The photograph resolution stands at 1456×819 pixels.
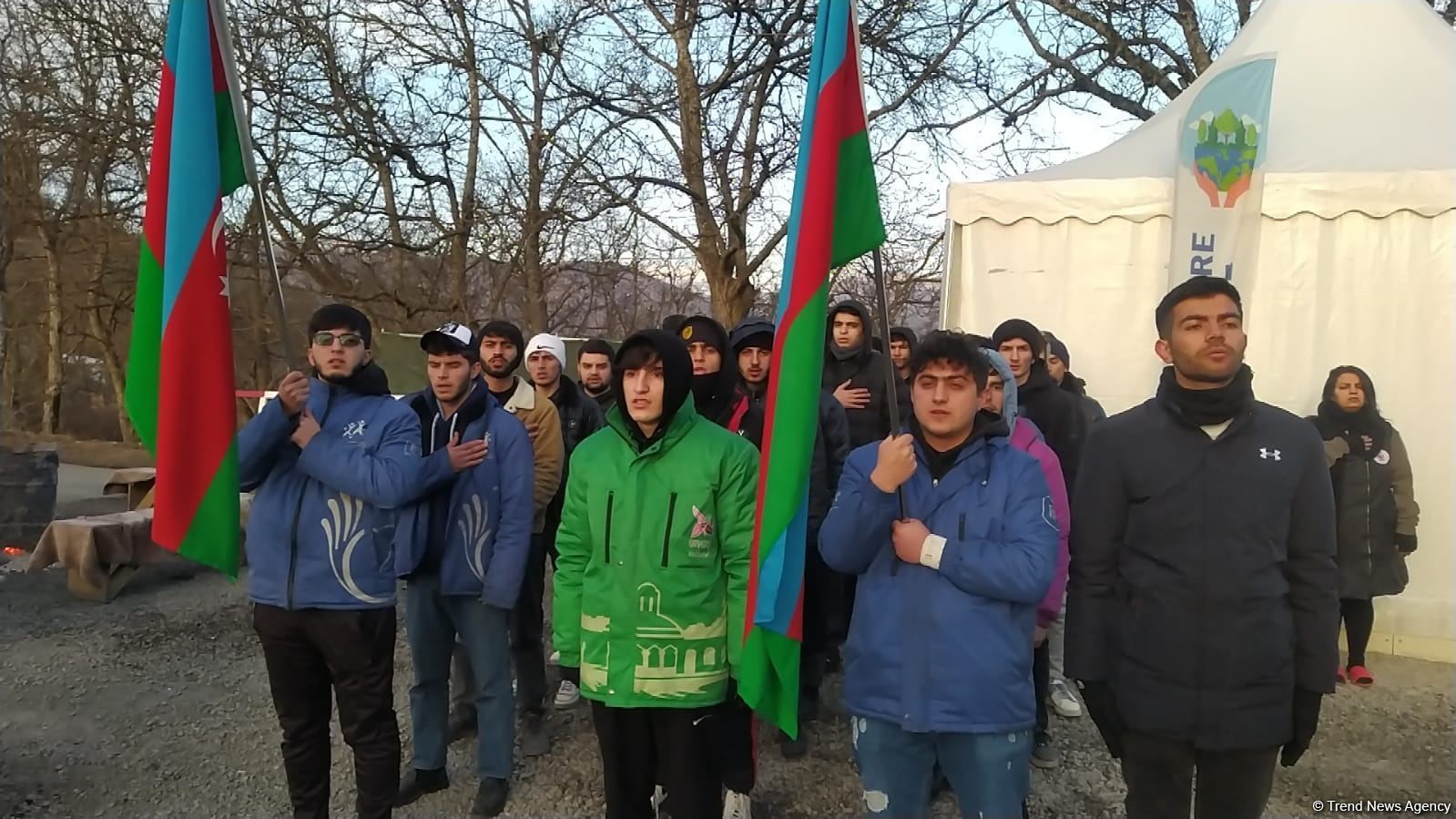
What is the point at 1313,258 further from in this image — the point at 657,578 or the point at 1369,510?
the point at 657,578

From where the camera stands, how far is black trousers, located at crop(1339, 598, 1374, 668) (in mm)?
4801

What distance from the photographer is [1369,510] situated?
4738 millimetres

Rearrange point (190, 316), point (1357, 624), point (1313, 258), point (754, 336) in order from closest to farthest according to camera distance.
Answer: point (190, 316)
point (754, 336)
point (1357, 624)
point (1313, 258)

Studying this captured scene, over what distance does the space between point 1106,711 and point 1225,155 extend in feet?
14.6

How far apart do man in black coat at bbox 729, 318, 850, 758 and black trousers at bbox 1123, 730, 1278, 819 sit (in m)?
1.62

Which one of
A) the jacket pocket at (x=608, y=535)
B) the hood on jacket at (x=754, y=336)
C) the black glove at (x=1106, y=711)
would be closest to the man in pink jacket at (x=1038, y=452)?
the black glove at (x=1106, y=711)

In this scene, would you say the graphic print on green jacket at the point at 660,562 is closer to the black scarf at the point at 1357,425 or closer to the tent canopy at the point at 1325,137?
the black scarf at the point at 1357,425

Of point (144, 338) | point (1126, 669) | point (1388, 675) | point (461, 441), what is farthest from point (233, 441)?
point (1388, 675)

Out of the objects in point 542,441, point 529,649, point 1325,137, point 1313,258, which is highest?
point 1325,137

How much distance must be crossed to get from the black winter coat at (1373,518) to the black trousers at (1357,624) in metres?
0.09

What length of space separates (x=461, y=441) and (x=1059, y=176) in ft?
14.9

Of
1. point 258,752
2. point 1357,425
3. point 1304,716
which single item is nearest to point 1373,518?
point 1357,425

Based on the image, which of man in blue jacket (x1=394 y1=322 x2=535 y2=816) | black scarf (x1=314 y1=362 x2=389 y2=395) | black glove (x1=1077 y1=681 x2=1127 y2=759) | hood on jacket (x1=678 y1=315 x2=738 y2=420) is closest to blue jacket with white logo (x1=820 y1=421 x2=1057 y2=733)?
black glove (x1=1077 y1=681 x2=1127 y2=759)

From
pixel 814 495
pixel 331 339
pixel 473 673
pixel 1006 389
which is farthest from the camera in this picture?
pixel 814 495
